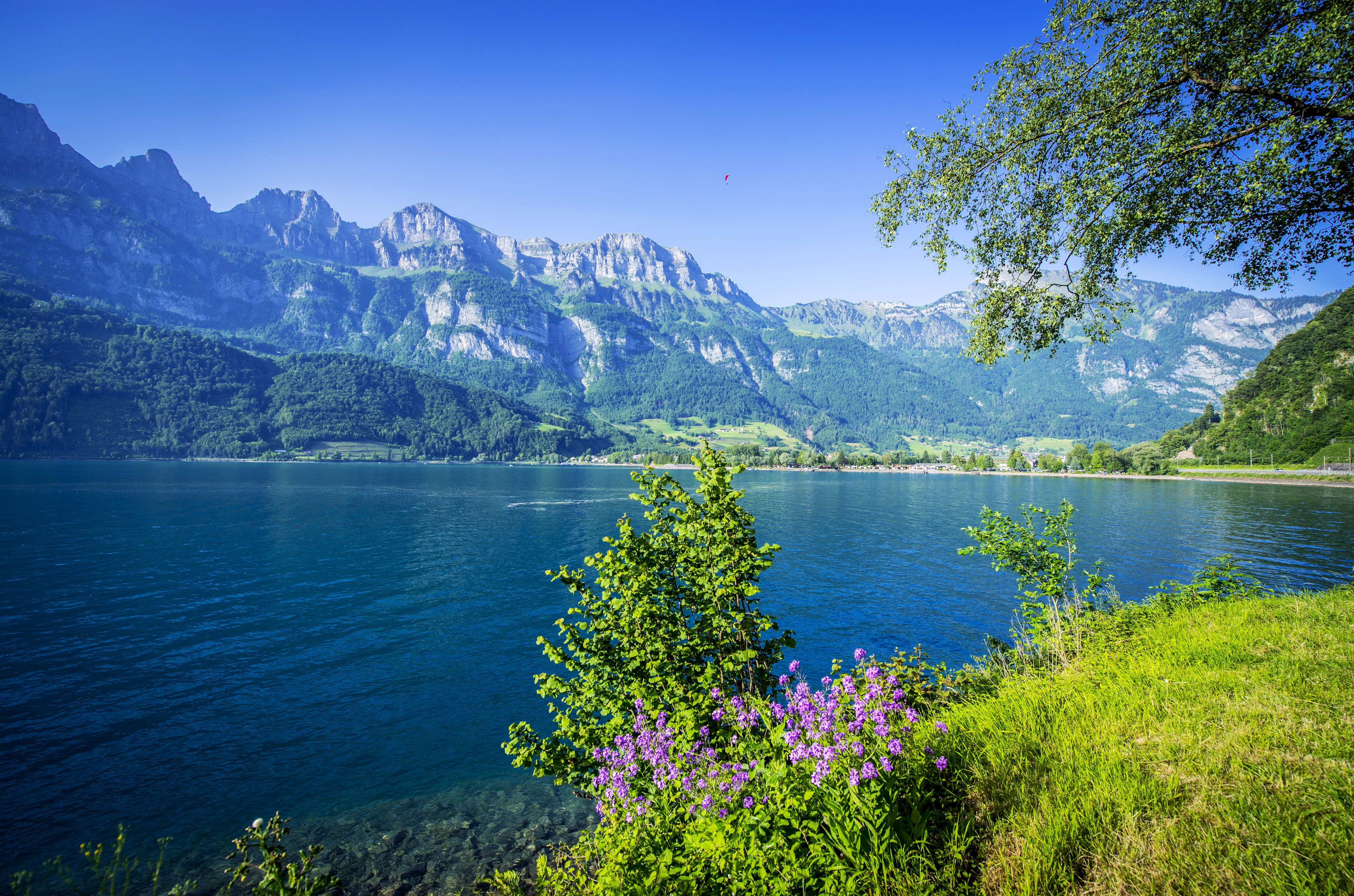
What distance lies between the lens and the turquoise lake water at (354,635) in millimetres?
14594

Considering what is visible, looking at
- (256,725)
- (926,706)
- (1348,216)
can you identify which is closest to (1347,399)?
(1348,216)

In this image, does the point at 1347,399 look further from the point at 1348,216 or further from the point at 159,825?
the point at 159,825

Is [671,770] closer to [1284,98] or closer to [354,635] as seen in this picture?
[1284,98]

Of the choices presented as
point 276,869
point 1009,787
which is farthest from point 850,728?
point 276,869

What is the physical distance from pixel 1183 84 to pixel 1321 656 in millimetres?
9943

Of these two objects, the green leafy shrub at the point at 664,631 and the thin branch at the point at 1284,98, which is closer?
the green leafy shrub at the point at 664,631

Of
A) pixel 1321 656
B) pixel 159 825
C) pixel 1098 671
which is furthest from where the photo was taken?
pixel 159 825

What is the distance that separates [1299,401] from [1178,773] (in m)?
218

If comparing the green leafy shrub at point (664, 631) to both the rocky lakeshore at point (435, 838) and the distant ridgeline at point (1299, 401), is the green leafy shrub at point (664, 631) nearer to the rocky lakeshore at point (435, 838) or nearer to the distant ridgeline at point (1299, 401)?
the rocky lakeshore at point (435, 838)

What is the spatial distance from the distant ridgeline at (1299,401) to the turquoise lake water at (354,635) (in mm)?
96450

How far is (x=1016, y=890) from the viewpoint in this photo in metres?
4.22

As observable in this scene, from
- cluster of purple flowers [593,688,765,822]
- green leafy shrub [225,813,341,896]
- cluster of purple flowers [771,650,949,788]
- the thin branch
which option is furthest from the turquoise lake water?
the thin branch

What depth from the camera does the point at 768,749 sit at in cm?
611

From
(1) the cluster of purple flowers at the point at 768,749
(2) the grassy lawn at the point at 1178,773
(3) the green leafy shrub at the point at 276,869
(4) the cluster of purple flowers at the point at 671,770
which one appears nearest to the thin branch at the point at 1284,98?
(2) the grassy lawn at the point at 1178,773
